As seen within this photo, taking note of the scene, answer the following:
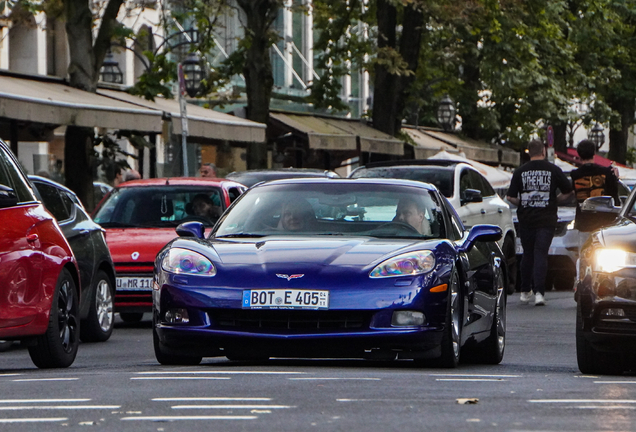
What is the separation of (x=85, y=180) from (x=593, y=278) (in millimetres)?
14938

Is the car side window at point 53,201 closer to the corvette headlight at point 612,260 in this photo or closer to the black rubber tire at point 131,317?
the black rubber tire at point 131,317

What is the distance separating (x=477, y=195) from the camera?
18.7 meters

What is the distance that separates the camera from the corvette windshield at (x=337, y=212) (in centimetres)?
961

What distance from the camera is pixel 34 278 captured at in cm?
901

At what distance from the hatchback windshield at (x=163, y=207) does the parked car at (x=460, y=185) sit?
14.1 feet

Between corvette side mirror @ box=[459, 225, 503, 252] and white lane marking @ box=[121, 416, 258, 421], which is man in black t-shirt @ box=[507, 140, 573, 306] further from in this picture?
white lane marking @ box=[121, 416, 258, 421]

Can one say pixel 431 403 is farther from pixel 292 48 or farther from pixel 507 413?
pixel 292 48

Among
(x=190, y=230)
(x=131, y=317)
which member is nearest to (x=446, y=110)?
(x=131, y=317)

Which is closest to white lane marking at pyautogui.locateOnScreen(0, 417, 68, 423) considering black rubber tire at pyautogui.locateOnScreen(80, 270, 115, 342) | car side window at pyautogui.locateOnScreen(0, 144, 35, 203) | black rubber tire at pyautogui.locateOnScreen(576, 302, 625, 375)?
car side window at pyautogui.locateOnScreen(0, 144, 35, 203)

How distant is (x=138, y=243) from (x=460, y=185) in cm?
628

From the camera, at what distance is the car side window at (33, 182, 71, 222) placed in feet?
40.0

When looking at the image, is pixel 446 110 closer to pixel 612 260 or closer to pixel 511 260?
pixel 511 260

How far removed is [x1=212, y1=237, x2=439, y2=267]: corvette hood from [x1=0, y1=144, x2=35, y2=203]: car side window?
4.22 ft

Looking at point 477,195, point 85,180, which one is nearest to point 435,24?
point 85,180
